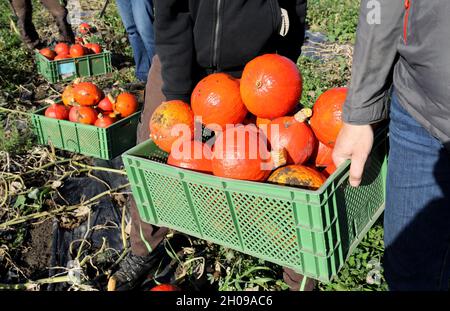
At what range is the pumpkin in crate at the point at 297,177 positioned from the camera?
58.8 inches

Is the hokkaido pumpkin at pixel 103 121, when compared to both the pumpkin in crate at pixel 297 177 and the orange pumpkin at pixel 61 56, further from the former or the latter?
the pumpkin in crate at pixel 297 177

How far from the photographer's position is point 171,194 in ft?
5.64

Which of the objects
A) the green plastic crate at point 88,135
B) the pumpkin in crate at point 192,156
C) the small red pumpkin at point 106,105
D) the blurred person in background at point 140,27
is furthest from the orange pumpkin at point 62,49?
the pumpkin in crate at point 192,156

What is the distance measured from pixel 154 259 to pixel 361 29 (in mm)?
1696

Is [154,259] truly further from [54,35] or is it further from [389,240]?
[54,35]

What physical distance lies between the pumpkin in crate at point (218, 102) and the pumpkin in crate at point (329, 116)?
0.31m

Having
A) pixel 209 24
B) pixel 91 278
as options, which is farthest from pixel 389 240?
pixel 91 278

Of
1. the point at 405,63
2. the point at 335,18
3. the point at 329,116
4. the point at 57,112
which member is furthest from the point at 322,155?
the point at 335,18

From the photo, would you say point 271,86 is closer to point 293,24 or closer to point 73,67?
point 293,24

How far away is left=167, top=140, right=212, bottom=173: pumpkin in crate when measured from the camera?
1.65 m

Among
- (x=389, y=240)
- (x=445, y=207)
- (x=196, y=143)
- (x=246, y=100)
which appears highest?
(x=246, y=100)

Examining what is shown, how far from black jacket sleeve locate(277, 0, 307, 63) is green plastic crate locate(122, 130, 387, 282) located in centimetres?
86

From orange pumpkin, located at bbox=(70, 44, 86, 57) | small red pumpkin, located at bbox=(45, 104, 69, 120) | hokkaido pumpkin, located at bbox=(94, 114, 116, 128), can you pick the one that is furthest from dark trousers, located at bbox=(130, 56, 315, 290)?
orange pumpkin, located at bbox=(70, 44, 86, 57)

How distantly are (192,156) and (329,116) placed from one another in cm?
54
